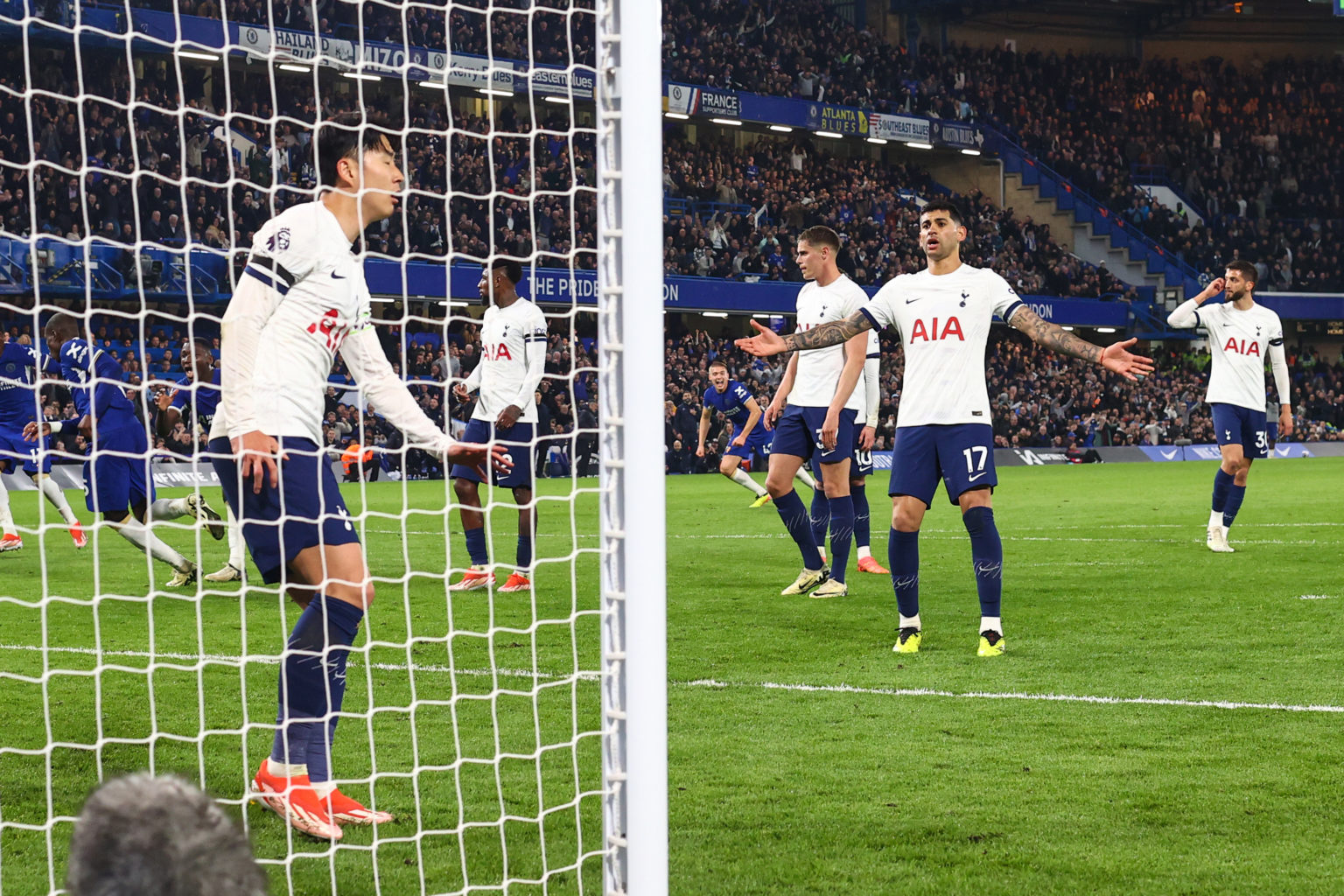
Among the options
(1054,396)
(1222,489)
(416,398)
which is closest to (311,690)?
(1222,489)

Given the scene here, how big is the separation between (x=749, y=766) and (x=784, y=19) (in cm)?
3700

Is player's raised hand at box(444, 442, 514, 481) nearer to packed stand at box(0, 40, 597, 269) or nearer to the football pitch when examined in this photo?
the football pitch

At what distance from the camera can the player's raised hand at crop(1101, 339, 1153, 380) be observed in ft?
18.1

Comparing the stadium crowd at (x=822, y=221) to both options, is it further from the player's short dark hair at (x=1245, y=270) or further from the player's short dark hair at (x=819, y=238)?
the player's short dark hair at (x=819, y=238)

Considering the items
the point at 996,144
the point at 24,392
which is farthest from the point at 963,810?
the point at 996,144

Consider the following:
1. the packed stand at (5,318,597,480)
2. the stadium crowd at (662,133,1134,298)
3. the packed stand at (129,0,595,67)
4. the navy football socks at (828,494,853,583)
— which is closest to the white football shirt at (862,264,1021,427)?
the navy football socks at (828,494,853,583)

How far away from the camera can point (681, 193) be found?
34.2 metres

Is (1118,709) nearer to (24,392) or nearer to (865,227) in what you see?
(24,392)

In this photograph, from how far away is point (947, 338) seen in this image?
6562mm

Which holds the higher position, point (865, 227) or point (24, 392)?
point (865, 227)

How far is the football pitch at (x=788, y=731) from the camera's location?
354 centimetres

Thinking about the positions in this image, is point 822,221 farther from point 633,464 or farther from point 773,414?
point 633,464

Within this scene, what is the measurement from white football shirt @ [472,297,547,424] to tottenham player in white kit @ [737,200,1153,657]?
270 cm

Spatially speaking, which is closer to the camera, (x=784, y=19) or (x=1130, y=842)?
(x=1130, y=842)
